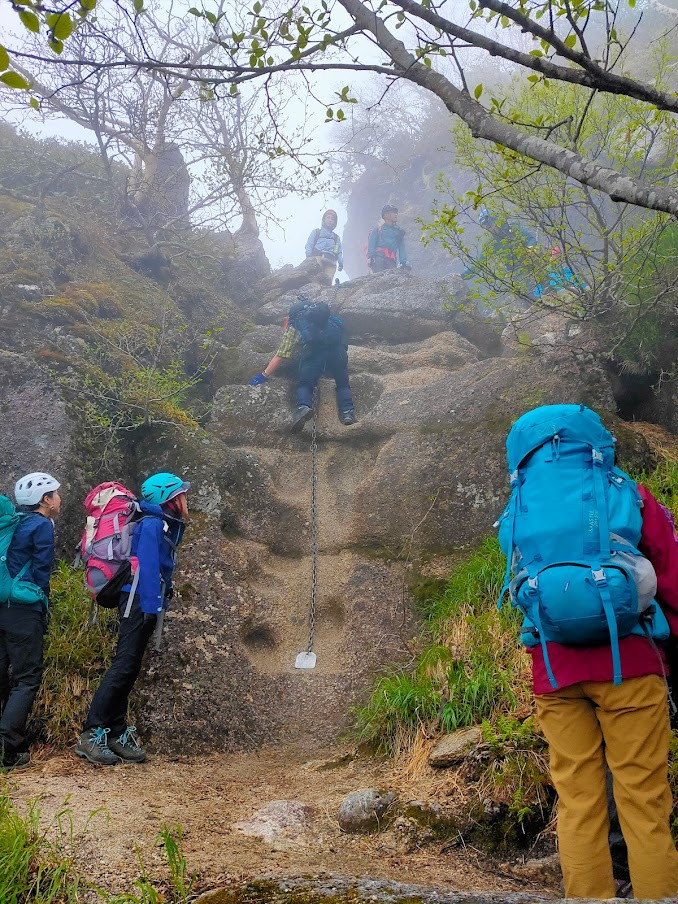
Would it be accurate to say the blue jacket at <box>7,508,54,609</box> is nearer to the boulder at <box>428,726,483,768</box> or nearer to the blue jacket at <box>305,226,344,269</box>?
the boulder at <box>428,726,483,768</box>

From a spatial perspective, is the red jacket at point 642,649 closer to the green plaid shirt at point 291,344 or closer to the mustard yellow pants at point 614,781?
the mustard yellow pants at point 614,781

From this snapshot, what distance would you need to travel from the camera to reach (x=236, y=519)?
8.33m

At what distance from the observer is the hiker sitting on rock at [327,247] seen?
2114 centimetres

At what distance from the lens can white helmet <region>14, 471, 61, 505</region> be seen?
17.6ft

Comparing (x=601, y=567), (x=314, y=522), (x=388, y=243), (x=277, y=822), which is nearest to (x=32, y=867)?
(x=277, y=822)

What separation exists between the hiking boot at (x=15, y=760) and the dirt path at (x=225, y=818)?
0.10 m

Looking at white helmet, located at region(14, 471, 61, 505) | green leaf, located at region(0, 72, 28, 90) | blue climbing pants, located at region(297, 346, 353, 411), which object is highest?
blue climbing pants, located at region(297, 346, 353, 411)

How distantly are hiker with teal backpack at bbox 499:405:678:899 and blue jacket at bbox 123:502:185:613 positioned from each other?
3314mm

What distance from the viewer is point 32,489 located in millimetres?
5387

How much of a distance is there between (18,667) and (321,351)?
24.9 feet

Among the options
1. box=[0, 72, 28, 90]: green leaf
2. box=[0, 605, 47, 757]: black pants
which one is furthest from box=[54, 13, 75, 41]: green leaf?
box=[0, 605, 47, 757]: black pants

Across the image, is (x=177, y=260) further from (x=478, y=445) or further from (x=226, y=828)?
(x=226, y=828)

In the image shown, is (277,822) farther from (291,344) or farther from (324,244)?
(324,244)

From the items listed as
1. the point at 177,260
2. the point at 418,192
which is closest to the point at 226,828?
the point at 177,260
